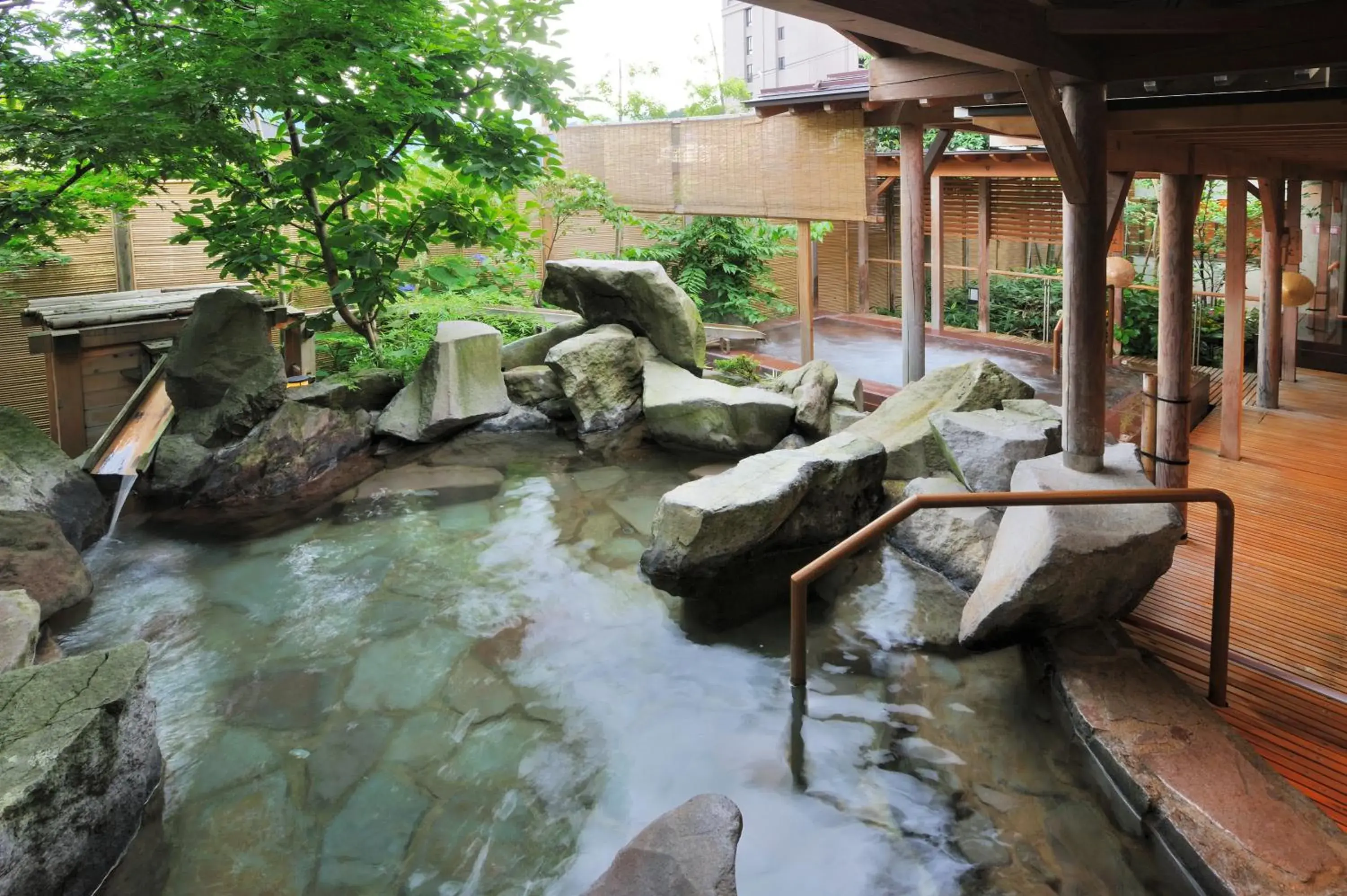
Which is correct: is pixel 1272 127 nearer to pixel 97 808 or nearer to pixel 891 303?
pixel 97 808

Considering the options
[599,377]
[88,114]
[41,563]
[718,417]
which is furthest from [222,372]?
[718,417]

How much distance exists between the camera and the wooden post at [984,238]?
1352 cm

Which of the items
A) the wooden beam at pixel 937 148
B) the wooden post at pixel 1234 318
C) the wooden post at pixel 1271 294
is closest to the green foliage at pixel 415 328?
the wooden beam at pixel 937 148

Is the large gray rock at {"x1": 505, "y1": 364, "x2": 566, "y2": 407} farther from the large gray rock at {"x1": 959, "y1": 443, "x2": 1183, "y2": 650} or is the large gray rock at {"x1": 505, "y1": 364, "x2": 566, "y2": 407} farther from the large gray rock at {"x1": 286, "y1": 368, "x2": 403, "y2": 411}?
the large gray rock at {"x1": 959, "y1": 443, "x2": 1183, "y2": 650}

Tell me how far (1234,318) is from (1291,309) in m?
3.54

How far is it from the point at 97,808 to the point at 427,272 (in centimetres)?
555

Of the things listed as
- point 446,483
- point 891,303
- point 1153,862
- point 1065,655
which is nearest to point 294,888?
point 1153,862

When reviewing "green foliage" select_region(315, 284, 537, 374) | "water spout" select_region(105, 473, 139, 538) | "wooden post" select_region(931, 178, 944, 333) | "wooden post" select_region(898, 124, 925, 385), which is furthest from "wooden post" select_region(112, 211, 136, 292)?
"wooden post" select_region(931, 178, 944, 333)

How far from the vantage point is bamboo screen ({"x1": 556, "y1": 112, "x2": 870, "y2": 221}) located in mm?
8656

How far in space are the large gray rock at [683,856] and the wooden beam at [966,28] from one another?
9.03 feet

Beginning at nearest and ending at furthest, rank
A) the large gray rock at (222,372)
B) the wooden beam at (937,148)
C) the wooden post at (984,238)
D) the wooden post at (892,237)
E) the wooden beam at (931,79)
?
the wooden beam at (931,79), the large gray rock at (222,372), the wooden beam at (937,148), the wooden post at (984,238), the wooden post at (892,237)

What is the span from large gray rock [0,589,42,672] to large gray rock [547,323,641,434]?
5.20 metres

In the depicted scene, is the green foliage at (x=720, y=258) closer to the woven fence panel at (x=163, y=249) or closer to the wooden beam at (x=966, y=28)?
the woven fence panel at (x=163, y=249)

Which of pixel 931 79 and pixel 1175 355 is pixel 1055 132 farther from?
pixel 1175 355
